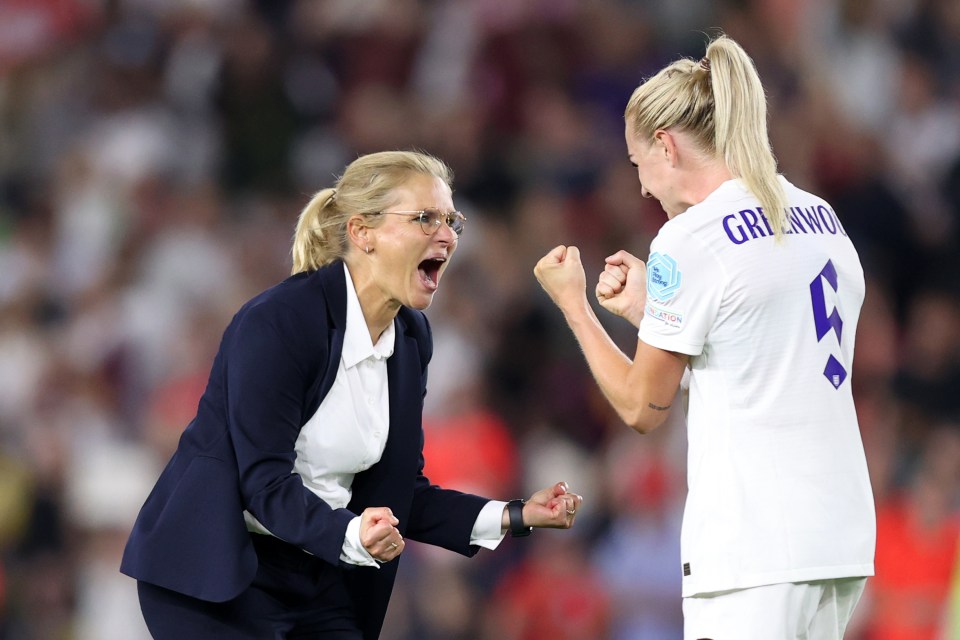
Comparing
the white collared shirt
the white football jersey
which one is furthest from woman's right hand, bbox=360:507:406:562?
the white football jersey

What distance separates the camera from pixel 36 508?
261 inches

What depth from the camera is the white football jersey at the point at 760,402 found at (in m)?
2.60

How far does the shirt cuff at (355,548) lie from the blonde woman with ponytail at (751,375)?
0.60 m

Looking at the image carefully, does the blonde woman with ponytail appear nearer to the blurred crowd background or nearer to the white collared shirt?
the white collared shirt

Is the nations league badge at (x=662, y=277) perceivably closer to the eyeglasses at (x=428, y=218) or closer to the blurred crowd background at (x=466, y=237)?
the eyeglasses at (x=428, y=218)

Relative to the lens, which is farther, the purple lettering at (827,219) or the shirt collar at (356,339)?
the shirt collar at (356,339)

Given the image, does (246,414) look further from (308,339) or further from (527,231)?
(527,231)

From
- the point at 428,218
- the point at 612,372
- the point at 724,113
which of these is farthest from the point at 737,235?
the point at 428,218

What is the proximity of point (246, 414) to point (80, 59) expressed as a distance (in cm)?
616

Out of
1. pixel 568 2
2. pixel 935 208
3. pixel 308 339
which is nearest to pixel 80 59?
pixel 568 2

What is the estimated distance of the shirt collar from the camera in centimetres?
317

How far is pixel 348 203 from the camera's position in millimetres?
3289

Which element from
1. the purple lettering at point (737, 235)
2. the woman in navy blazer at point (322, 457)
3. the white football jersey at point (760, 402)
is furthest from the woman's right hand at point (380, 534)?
the purple lettering at point (737, 235)

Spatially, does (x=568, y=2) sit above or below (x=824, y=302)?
above
